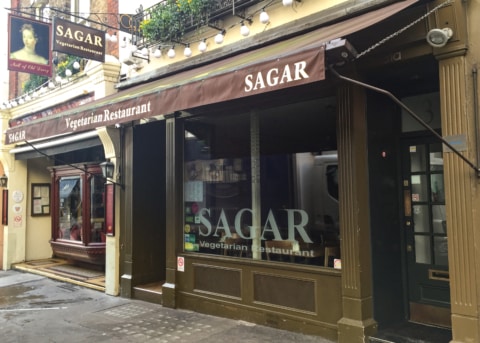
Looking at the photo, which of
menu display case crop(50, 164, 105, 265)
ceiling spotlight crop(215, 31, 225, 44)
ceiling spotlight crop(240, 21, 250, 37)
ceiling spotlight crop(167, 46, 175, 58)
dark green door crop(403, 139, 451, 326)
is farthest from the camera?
menu display case crop(50, 164, 105, 265)

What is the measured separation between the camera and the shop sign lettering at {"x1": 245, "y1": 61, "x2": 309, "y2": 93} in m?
4.08

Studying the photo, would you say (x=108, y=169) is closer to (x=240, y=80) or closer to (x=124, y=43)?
(x=124, y=43)

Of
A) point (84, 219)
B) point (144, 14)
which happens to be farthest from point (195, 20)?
point (84, 219)

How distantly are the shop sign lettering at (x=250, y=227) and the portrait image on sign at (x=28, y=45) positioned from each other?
17.7ft

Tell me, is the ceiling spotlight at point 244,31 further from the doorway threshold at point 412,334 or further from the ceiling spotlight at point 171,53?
the doorway threshold at point 412,334

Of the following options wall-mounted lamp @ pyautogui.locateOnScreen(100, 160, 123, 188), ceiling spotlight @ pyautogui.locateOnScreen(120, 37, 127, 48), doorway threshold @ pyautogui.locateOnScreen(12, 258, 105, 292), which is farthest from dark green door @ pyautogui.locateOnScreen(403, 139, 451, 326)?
doorway threshold @ pyautogui.locateOnScreen(12, 258, 105, 292)

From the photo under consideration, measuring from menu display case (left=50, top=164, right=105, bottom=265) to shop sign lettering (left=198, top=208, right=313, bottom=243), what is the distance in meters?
3.79

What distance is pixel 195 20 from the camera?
22.8 feet

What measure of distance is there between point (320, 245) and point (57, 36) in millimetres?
5764

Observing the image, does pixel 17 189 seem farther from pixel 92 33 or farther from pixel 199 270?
pixel 199 270

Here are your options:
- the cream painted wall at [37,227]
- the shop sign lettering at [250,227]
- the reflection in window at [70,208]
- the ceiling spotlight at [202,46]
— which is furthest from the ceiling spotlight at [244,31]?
the cream painted wall at [37,227]

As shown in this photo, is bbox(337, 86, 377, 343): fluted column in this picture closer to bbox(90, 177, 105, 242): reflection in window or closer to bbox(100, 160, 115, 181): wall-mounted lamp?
bbox(100, 160, 115, 181): wall-mounted lamp

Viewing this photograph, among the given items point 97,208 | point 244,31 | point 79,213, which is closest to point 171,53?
point 244,31

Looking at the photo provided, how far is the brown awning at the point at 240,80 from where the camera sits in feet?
→ 13.5
